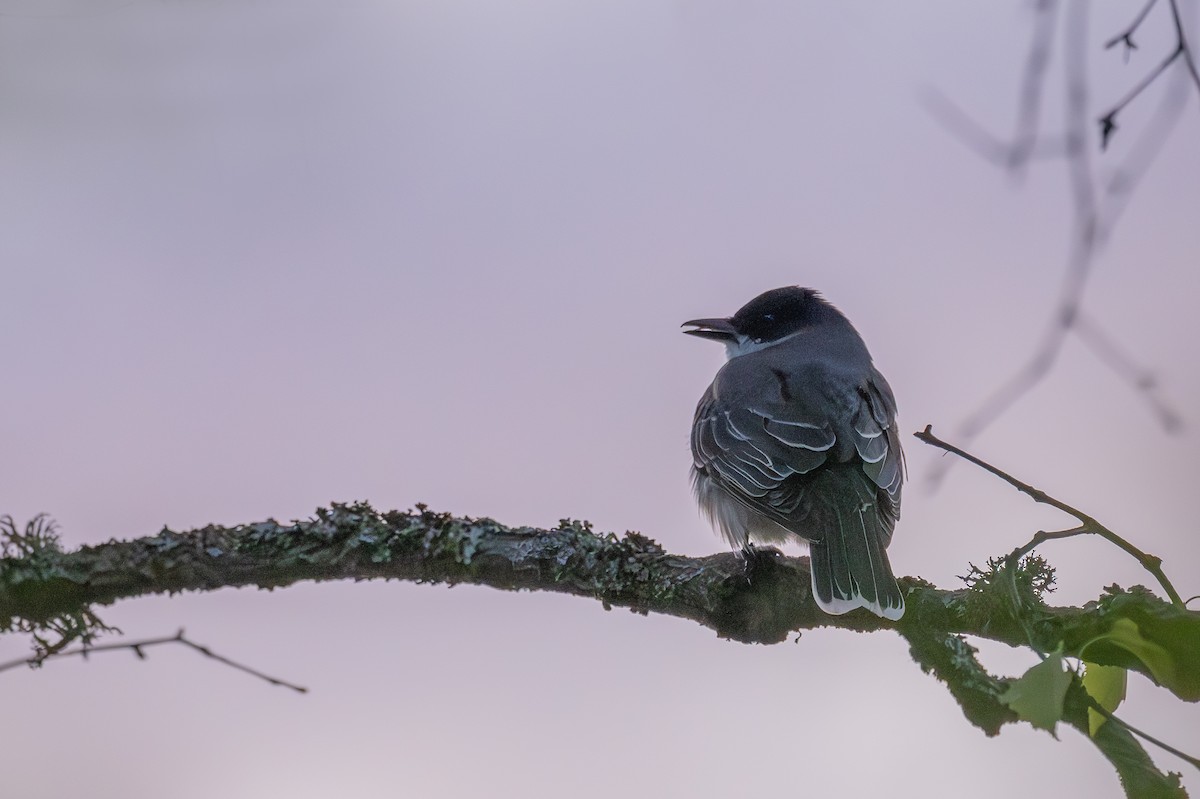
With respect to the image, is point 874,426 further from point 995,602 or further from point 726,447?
point 995,602

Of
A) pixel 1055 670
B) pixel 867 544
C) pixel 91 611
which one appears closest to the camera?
pixel 1055 670

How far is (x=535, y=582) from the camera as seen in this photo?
3.36m

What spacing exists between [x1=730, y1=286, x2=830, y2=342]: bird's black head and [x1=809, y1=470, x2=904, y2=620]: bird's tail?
5.97 feet

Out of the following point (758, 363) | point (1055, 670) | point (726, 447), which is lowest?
point (1055, 670)

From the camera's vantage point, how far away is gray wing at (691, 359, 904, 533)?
4.51m

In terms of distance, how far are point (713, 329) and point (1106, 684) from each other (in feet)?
12.0

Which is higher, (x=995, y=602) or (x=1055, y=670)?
(x=995, y=602)

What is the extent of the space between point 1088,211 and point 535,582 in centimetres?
191

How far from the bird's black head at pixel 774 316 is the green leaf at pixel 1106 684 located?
356cm

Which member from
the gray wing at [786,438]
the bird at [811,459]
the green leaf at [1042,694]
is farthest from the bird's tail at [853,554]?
the green leaf at [1042,694]

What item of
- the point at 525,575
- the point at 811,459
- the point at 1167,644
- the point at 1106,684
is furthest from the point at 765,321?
the point at 1167,644

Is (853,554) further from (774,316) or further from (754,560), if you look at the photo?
(774,316)

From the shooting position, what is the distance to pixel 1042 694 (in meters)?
2.28

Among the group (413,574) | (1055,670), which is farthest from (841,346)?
(1055,670)
